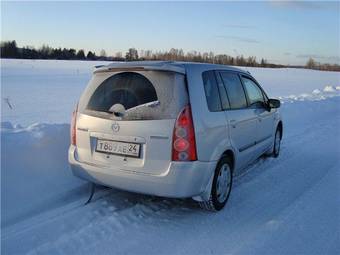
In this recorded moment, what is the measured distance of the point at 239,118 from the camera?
17.4ft

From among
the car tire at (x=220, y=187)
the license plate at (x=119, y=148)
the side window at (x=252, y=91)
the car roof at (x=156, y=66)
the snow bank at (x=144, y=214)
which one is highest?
the car roof at (x=156, y=66)

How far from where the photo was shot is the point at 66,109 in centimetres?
1284

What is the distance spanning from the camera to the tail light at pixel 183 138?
13.6 feet

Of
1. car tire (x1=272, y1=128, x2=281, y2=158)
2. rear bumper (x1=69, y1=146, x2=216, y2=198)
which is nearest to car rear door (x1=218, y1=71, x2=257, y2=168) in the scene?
rear bumper (x1=69, y1=146, x2=216, y2=198)

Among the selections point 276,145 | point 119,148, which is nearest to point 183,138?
point 119,148

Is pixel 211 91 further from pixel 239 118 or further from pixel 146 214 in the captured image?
pixel 146 214

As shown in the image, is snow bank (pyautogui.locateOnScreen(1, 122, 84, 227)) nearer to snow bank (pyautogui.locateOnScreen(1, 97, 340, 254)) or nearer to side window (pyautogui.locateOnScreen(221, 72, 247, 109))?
snow bank (pyautogui.locateOnScreen(1, 97, 340, 254))

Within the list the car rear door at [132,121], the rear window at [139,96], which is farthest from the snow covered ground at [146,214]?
the rear window at [139,96]

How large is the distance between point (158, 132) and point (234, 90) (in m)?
1.72

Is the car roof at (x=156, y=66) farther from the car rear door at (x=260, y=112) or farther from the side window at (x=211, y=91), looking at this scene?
the car rear door at (x=260, y=112)

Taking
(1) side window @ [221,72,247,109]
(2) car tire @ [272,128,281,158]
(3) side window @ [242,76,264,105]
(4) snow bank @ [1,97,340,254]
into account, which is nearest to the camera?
(4) snow bank @ [1,97,340,254]

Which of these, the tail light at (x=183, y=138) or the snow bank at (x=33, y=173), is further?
the snow bank at (x=33, y=173)

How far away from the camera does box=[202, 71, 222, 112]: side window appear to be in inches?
182

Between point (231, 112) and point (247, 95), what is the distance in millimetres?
929
